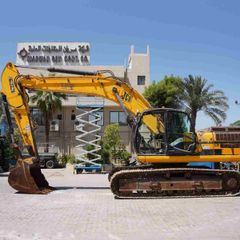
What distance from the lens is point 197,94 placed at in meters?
45.8

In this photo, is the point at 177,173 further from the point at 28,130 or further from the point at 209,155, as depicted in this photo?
the point at 28,130

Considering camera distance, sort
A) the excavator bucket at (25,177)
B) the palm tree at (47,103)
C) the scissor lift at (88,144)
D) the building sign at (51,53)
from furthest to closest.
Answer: the building sign at (51,53) < the palm tree at (47,103) < the scissor lift at (88,144) < the excavator bucket at (25,177)

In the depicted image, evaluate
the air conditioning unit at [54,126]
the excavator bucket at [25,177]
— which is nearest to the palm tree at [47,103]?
the air conditioning unit at [54,126]

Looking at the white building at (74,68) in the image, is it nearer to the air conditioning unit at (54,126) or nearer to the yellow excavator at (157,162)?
the air conditioning unit at (54,126)

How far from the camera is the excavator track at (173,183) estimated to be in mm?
15336

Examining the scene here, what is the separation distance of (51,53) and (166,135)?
145ft

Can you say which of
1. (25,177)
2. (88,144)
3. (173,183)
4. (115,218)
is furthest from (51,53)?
(115,218)

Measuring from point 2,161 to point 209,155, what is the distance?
21622 mm

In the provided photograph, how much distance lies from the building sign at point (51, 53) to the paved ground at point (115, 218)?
4276 cm

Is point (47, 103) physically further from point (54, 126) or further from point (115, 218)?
point (115, 218)

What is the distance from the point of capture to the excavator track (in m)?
15.3

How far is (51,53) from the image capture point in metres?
57.7

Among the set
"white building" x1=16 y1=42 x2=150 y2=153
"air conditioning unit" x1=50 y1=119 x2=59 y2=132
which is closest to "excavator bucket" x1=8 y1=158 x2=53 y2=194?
"white building" x1=16 y1=42 x2=150 y2=153

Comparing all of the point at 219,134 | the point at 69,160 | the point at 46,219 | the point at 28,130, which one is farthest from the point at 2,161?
the point at 46,219
